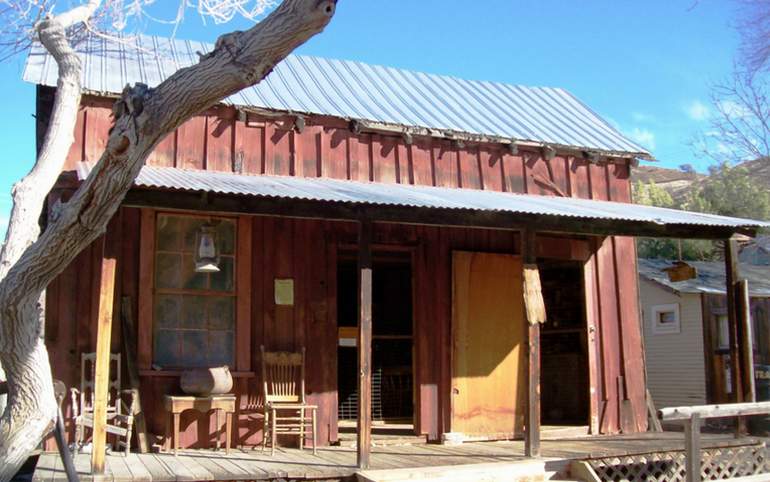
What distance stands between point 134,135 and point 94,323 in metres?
4.45

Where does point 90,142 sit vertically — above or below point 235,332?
above

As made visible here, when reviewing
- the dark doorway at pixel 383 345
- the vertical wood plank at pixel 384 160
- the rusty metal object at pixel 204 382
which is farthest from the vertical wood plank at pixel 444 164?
the rusty metal object at pixel 204 382

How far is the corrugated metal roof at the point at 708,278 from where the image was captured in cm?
1427

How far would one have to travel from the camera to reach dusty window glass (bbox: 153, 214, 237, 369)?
8336mm

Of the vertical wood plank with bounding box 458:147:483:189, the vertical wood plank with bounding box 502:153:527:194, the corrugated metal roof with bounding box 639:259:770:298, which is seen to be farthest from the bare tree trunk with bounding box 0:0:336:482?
the corrugated metal roof with bounding box 639:259:770:298

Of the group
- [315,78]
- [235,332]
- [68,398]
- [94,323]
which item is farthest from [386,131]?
[68,398]

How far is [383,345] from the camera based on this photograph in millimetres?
11742

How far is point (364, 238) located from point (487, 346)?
2899mm

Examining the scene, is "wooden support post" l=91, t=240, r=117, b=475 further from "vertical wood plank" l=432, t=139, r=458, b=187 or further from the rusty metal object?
"vertical wood plank" l=432, t=139, r=458, b=187

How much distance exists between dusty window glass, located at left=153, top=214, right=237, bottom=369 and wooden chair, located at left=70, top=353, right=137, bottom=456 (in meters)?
0.45

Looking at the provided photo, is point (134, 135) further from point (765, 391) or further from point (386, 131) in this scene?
point (765, 391)

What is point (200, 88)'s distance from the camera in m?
4.13

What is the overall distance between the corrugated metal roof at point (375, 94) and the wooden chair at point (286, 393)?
2679mm

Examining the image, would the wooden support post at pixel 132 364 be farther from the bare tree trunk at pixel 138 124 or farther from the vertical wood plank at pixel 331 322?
the bare tree trunk at pixel 138 124
